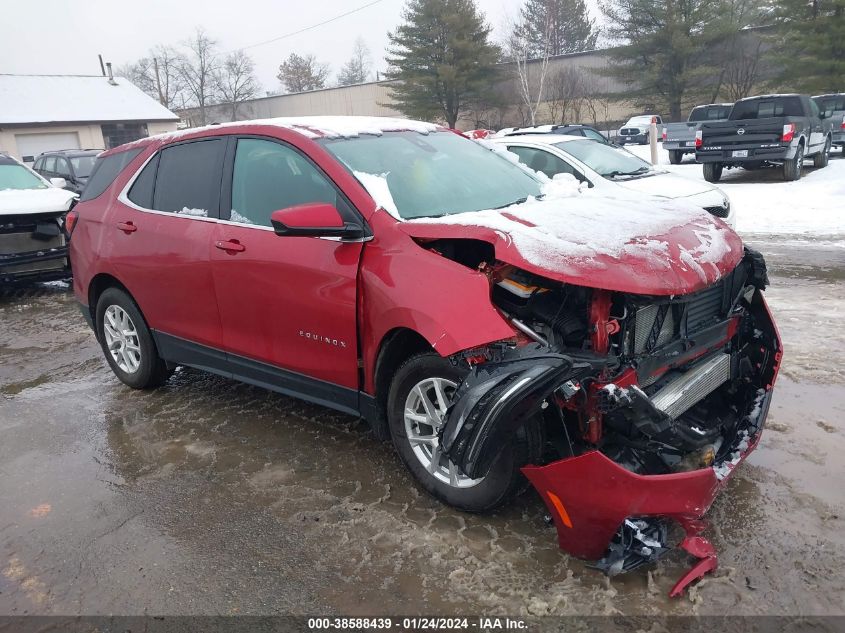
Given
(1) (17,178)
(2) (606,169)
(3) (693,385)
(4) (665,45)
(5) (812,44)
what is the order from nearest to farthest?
(3) (693,385)
(2) (606,169)
(1) (17,178)
(5) (812,44)
(4) (665,45)

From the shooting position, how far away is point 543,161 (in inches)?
341

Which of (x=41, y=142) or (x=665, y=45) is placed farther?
(x=665, y=45)

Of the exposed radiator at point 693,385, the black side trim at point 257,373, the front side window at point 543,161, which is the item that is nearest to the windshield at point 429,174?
the black side trim at point 257,373

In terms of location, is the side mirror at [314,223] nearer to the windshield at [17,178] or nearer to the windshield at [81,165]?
the windshield at [17,178]

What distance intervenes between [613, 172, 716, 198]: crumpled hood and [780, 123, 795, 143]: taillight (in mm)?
7708

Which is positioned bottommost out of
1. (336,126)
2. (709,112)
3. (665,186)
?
(665,186)

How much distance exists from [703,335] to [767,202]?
11232mm

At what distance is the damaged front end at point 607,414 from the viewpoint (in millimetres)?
2588

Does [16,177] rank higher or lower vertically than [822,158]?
higher

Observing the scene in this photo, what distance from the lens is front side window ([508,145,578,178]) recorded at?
28.0 ft

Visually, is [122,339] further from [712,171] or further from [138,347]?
[712,171]

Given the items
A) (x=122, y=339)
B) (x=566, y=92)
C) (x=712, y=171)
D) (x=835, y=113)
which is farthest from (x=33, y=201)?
(x=566, y=92)

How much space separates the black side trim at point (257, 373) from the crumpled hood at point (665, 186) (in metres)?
5.59

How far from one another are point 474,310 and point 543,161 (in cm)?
627
